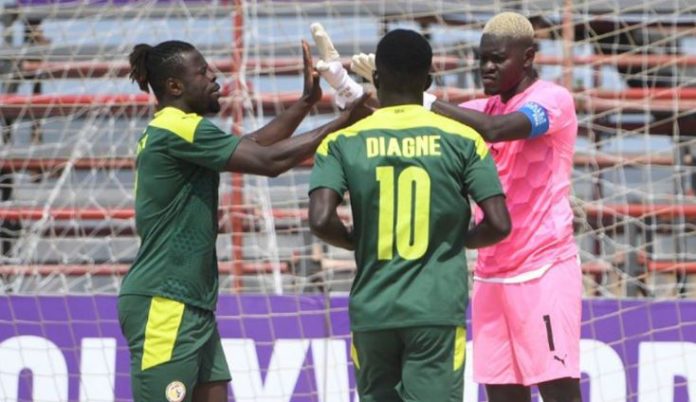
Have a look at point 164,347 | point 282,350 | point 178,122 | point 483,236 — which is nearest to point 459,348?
point 483,236

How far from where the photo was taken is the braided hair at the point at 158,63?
4727mm

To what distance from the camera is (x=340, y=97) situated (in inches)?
186

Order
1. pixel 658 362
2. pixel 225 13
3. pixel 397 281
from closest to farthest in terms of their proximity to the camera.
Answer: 1. pixel 397 281
2. pixel 658 362
3. pixel 225 13

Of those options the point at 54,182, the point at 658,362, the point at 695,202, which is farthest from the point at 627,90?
the point at 54,182

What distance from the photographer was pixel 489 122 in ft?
15.8

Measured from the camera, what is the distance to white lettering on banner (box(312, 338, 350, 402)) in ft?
22.6

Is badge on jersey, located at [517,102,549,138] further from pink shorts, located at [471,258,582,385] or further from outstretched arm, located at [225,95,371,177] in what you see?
outstretched arm, located at [225,95,371,177]

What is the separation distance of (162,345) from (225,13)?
4.22m

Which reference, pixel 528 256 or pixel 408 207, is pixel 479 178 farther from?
pixel 528 256

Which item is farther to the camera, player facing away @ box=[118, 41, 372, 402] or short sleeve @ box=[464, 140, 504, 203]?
player facing away @ box=[118, 41, 372, 402]

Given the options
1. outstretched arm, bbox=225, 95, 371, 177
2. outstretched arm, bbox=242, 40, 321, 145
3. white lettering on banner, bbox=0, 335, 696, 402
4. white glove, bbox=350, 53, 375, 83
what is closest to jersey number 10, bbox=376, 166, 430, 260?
outstretched arm, bbox=225, 95, 371, 177

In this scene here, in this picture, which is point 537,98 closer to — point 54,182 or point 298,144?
point 298,144

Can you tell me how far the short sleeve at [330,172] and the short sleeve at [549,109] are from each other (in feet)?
3.32

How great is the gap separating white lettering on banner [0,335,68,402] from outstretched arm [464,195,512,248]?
11.5 ft
